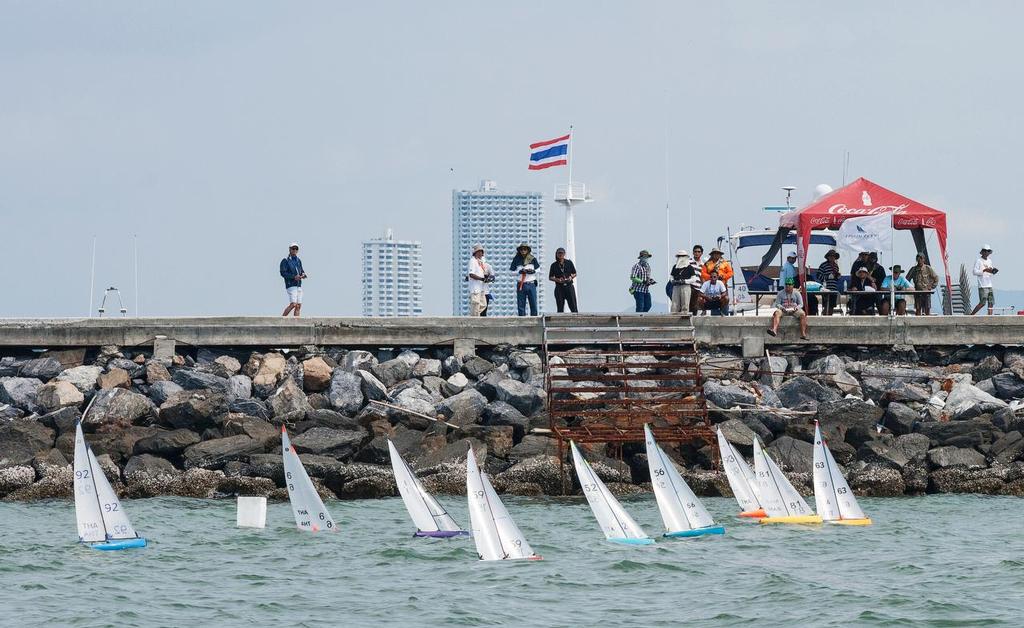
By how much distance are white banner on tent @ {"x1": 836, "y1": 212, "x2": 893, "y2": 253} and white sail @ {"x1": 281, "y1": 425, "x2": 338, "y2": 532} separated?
48.1 feet

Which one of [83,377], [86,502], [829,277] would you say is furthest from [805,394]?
[86,502]

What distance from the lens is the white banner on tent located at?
1454 inches

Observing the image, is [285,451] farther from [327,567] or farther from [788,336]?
[788,336]

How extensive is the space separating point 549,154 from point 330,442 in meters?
13.3

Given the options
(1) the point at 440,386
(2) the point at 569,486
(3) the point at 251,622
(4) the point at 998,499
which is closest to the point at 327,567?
(3) the point at 251,622

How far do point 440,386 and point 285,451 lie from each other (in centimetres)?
785

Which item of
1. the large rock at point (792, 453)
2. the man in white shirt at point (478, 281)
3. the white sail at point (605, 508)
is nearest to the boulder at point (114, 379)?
the man in white shirt at point (478, 281)

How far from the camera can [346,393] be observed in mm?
34094

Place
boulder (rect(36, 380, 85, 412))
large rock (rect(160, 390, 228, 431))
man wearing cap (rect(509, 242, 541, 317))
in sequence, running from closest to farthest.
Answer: large rock (rect(160, 390, 228, 431)) < boulder (rect(36, 380, 85, 412)) < man wearing cap (rect(509, 242, 541, 317))

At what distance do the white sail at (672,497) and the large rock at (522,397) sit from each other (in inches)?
Answer: 250

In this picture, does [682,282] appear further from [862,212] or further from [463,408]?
[463,408]

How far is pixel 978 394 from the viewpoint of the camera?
34156 mm

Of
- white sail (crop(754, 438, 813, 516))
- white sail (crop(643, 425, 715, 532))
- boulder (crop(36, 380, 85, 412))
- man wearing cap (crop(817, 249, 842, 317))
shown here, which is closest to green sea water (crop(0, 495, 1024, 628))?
white sail (crop(643, 425, 715, 532))

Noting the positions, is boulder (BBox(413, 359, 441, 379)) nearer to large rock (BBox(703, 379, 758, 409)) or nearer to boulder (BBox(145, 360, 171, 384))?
boulder (BBox(145, 360, 171, 384))
